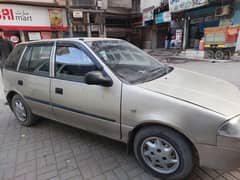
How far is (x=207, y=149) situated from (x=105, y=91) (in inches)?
48.2

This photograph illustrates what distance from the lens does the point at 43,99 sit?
282 centimetres

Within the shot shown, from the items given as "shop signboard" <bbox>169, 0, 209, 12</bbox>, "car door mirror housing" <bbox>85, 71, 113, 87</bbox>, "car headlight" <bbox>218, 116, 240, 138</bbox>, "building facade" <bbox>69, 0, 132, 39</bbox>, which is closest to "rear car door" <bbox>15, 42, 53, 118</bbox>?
"car door mirror housing" <bbox>85, 71, 113, 87</bbox>

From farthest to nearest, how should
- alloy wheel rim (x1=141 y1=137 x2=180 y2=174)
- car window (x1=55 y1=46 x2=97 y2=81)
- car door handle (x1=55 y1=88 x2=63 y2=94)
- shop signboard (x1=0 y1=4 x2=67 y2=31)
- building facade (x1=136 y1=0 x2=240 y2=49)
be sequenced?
shop signboard (x1=0 y1=4 x2=67 y2=31) < building facade (x1=136 y1=0 x2=240 y2=49) < car door handle (x1=55 y1=88 x2=63 y2=94) < car window (x1=55 y1=46 x2=97 y2=81) < alloy wheel rim (x1=141 y1=137 x2=180 y2=174)

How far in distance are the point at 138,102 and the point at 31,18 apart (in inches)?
658

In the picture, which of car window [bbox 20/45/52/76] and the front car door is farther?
car window [bbox 20/45/52/76]

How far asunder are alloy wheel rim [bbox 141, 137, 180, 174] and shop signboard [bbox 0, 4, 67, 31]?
53.6ft

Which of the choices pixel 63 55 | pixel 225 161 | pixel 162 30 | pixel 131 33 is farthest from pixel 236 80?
pixel 131 33

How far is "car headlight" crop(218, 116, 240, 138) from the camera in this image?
1516 millimetres

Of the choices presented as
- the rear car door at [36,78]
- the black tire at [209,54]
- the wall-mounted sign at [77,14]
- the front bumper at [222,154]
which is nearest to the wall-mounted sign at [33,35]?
the wall-mounted sign at [77,14]

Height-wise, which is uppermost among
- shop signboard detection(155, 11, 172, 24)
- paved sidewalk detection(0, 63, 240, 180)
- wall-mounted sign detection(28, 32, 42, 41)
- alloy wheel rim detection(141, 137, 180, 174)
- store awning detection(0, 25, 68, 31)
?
shop signboard detection(155, 11, 172, 24)

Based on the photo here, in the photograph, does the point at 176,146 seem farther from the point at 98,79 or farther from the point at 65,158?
the point at 65,158

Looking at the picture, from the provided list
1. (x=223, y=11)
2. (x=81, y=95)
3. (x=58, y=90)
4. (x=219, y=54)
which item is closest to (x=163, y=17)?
(x=223, y=11)

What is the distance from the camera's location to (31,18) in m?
15.2

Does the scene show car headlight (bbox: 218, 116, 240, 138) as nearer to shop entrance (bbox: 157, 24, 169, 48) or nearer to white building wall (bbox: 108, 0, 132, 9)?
shop entrance (bbox: 157, 24, 169, 48)
